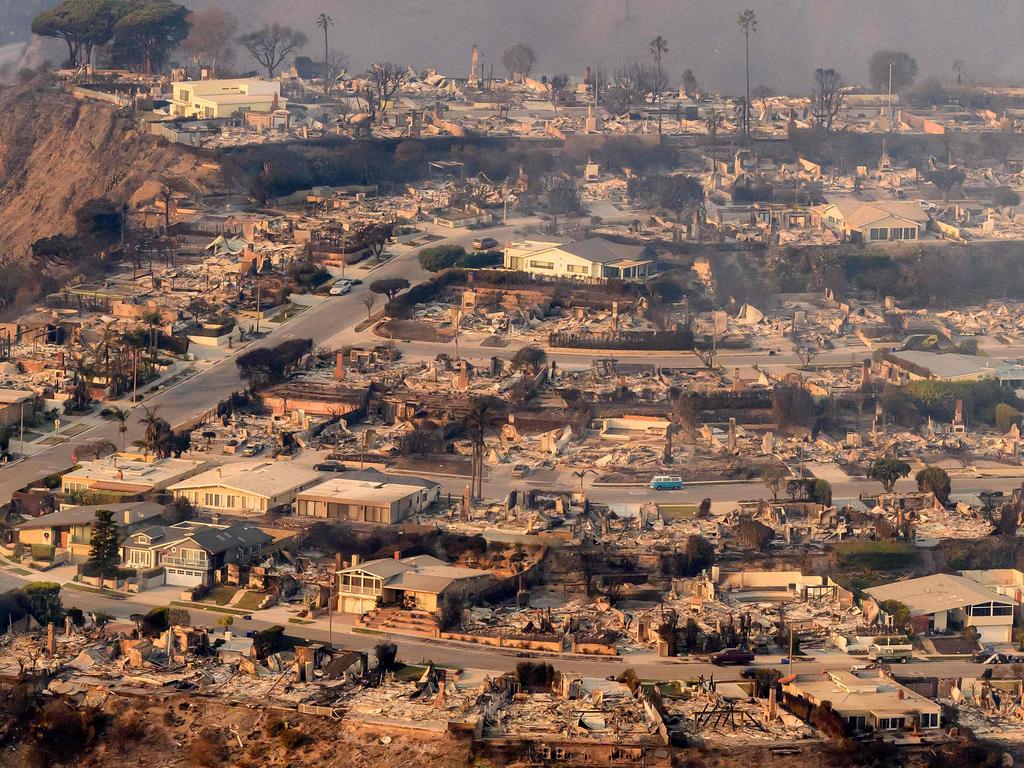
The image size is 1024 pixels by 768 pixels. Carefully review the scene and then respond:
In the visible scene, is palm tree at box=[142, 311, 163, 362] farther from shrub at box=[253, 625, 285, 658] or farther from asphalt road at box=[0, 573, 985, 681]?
shrub at box=[253, 625, 285, 658]

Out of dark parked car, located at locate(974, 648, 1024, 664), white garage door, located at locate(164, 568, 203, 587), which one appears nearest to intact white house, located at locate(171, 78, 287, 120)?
white garage door, located at locate(164, 568, 203, 587)

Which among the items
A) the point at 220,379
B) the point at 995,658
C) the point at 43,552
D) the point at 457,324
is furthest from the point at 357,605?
the point at 457,324

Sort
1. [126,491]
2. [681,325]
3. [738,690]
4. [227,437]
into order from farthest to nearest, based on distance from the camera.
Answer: [681,325] < [227,437] < [126,491] < [738,690]

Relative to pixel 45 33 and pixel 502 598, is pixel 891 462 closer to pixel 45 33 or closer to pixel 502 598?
pixel 502 598

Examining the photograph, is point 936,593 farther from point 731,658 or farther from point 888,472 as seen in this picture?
point 888,472

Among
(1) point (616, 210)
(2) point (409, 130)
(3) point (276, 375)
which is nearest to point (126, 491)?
(3) point (276, 375)

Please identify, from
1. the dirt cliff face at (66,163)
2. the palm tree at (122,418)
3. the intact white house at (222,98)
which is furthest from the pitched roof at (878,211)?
the palm tree at (122,418)

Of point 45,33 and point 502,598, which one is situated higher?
point 45,33
